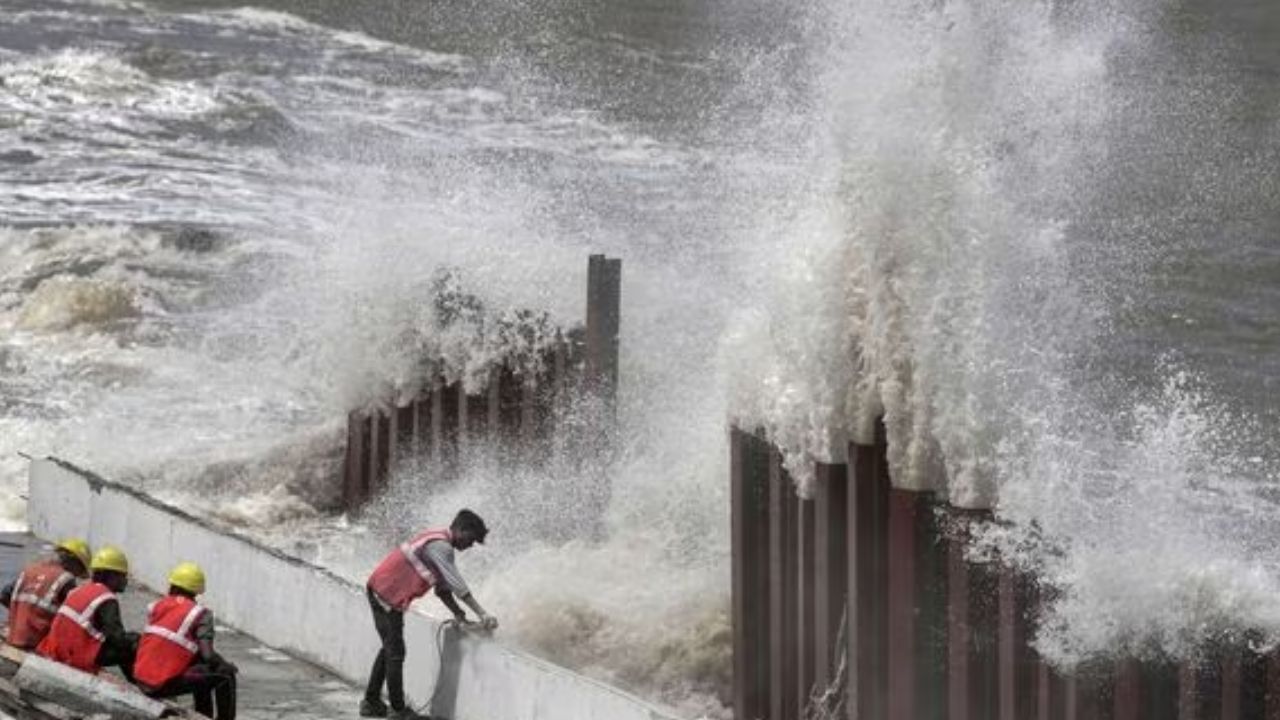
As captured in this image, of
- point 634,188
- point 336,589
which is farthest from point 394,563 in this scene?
point 634,188

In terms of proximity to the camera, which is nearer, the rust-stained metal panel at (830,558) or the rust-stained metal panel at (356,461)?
the rust-stained metal panel at (830,558)

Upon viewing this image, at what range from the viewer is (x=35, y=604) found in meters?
14.1

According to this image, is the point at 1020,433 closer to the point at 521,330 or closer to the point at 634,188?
the point at 521,330

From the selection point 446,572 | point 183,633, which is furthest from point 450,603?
point 183,633

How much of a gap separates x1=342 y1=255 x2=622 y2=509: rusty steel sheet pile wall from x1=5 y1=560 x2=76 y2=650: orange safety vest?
5161 millimetres

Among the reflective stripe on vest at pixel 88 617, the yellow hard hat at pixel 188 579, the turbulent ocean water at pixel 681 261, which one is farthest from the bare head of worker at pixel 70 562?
the turbulent ocean water at pixel 681 261

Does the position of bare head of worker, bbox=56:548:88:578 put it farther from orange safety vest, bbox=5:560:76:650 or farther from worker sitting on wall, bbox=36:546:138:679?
worker sitting on wall, bbox=36:546:138:679

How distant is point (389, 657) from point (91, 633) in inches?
66.1

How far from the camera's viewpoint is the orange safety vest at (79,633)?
1362 centimetres

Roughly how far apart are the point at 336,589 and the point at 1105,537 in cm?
541

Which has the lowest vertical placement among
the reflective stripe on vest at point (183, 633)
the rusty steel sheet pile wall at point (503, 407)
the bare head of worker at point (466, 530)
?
the reflective stripe on vest at point (183, 633)

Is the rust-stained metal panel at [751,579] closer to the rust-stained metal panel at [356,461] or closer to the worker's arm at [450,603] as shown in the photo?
the worker's arm at [450,603]

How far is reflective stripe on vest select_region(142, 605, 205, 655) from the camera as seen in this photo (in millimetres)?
13422

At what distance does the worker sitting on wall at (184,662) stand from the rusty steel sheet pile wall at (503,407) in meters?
5.39
